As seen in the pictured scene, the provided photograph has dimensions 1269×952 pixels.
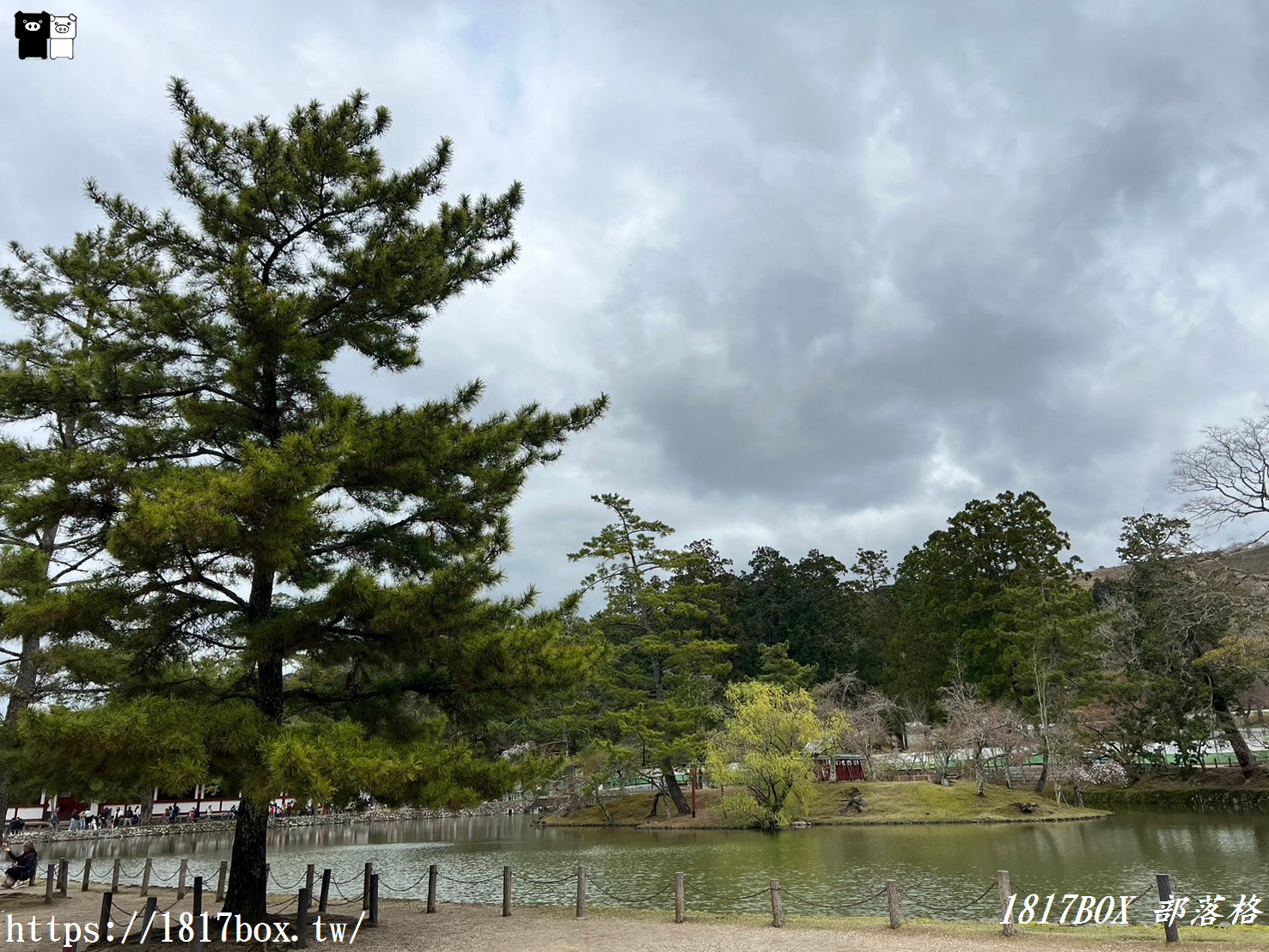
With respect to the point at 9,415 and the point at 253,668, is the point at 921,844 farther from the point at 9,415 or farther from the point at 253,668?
the point at 9,415

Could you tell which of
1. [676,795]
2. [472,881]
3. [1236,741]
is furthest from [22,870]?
[1236,741]

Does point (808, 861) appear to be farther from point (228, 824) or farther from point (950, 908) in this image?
point (228, 824)

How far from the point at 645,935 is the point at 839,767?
105 feet

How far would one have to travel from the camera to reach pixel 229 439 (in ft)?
34.4

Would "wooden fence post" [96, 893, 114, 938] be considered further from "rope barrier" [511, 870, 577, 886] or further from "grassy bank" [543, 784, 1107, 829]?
"grassy bank" [543, 784, 1107, 829]

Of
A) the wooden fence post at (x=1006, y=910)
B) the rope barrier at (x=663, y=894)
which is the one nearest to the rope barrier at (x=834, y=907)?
the rope barrier at (x=663, y=894)

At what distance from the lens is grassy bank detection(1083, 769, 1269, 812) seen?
96.9ft

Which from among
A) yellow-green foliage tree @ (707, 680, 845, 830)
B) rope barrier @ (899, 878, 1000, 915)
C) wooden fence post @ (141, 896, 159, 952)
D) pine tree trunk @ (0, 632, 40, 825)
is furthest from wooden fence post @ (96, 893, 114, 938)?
yellow-green foliage tree @ (707, 680, 845, 830)

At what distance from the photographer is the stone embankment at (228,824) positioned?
34219mm

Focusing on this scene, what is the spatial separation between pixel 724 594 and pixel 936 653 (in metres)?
18.9

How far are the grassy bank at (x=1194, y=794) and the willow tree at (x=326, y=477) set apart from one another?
32.3 meters

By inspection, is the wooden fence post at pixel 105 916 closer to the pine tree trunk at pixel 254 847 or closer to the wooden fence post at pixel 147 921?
the wooden fence post at pixel 147 921

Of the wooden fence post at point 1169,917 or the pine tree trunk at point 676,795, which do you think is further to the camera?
the pine tree trunk at point 676,795

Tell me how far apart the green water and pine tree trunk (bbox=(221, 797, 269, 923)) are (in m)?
6.03
